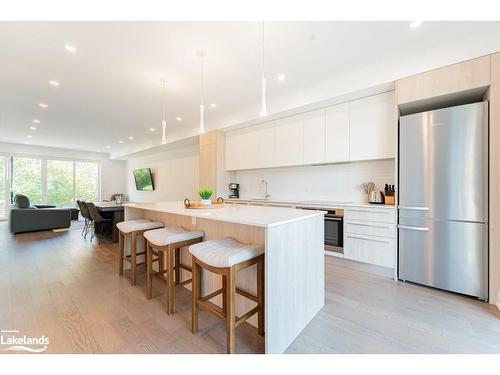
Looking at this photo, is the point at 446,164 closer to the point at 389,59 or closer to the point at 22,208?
the point at 389,59

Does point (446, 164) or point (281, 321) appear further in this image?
point (446, 164)

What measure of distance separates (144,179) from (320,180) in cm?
688

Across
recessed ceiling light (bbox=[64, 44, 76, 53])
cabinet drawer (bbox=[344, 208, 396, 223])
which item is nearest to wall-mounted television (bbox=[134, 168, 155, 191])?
recessed ceiling light (bbox=[64, 44, 76, 53])

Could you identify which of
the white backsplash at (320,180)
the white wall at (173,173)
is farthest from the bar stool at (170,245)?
the white wall at (173,173)

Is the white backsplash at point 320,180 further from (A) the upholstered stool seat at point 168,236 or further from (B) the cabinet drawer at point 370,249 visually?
(A) the upholstered stool seat at point 168,236

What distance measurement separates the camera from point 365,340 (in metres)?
1.53

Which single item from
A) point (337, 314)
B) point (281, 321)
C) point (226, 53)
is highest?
point (226, 53)

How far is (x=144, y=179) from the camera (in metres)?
8.18

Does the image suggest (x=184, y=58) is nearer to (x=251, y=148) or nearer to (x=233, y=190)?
(x=251, y=148)

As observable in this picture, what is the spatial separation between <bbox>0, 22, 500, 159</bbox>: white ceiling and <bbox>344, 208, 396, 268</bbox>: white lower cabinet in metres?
1.85

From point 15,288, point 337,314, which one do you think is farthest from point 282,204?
point 15,288

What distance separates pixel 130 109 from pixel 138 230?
9.60ft

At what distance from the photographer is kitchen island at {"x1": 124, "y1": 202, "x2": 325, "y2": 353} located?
1337mm

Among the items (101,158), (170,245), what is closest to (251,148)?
(170,245)
